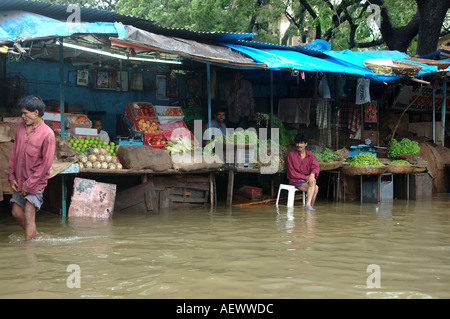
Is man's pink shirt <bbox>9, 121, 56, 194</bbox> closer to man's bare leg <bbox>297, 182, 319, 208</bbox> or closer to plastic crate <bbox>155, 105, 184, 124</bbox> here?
plastic crate <bbox>155, 105, 184, 124</bbox>

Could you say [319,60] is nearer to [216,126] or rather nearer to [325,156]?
[325,156]

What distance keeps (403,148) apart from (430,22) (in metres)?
4.04

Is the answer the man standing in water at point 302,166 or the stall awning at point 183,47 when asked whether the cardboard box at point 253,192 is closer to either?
the man standing in water at point 302,166

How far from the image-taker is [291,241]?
600cm

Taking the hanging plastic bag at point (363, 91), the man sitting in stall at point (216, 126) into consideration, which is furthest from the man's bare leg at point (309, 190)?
the hanging plastic bag at point (363, 91)

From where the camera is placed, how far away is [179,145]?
9281 millimetres

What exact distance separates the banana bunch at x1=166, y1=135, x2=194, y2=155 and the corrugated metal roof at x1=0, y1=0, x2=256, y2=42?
193cm

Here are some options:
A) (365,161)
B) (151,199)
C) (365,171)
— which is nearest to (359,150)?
(365,161)

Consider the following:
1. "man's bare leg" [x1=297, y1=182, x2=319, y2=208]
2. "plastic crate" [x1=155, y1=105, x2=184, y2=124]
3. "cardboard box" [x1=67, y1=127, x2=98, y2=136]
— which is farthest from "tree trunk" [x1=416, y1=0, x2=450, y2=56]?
"cardboard box" [x1=67, y1=127, x2=98, y2=136]

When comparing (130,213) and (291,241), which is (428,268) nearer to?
(291,241)

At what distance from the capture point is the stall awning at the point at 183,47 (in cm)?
700

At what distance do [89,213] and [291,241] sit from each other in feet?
11.2

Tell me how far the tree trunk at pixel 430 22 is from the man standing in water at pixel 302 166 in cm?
608
